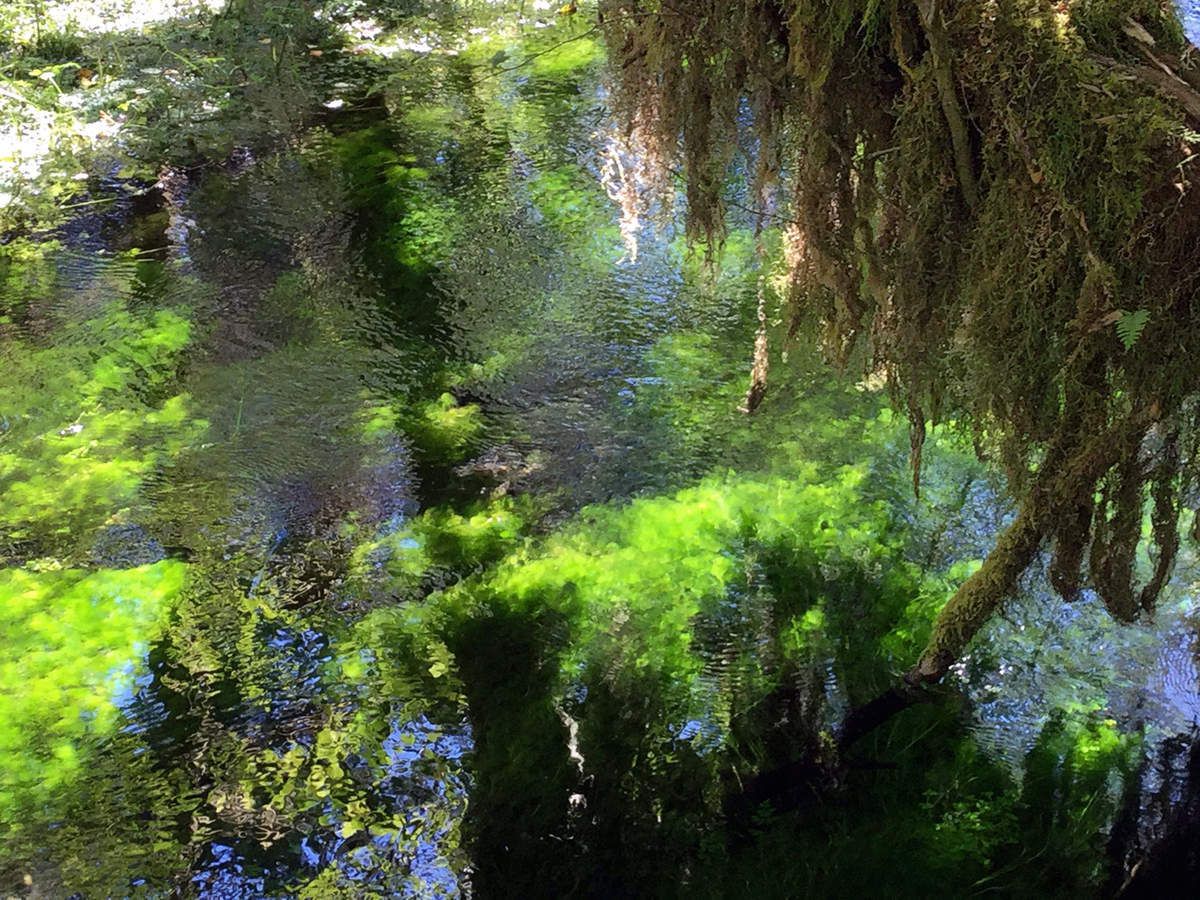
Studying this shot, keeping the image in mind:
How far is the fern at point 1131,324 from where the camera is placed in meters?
1.41

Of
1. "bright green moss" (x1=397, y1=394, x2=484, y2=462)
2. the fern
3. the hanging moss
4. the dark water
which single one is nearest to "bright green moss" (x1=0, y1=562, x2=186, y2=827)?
the dark water

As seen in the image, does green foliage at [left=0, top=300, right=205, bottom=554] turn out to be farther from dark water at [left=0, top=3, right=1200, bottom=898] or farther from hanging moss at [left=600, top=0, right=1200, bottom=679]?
hanging moss at [left=600, top=0, right=1200, bottom=679]

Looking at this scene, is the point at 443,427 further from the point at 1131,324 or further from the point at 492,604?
the point at 1131,324

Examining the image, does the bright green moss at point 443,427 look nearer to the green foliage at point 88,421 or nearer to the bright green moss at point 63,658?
the green foliage at point 88,421

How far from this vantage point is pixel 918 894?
2.20m

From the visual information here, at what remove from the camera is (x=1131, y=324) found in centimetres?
142

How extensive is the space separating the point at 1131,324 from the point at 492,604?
6.54ft

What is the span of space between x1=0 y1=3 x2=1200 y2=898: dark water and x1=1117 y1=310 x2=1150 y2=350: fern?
4.64 ft

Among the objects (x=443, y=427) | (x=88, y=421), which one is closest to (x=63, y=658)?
(x=88, y=421)

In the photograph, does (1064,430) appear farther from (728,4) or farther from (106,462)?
(106,462)

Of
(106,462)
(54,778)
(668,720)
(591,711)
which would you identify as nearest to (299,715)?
(54,778)

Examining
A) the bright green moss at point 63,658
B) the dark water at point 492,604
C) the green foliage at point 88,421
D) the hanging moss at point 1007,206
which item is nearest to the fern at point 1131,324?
the hanging moss at point 1007,206

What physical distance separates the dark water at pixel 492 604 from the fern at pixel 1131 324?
4.64ft

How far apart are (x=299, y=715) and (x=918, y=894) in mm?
1661
